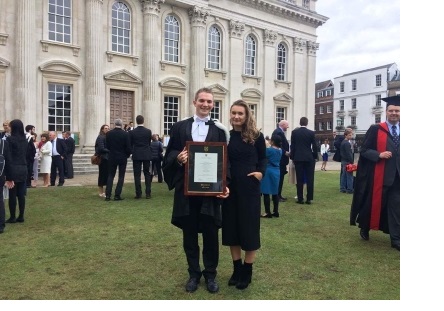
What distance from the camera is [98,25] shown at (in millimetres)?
19359

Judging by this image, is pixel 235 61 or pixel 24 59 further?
pixel 235 61

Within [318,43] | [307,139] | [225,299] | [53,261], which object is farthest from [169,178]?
[318,43]

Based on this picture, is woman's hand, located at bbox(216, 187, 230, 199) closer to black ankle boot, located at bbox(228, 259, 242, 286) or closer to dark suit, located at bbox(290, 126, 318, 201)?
black ankle boot, located at bbox(228, 259, 242, 286)

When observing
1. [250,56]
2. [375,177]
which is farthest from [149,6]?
[375,177]

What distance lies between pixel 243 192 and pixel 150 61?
61.3 ft

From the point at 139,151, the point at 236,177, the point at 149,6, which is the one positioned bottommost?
the point at 236,177

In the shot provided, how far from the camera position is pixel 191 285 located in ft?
13.1

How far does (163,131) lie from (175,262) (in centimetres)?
1822

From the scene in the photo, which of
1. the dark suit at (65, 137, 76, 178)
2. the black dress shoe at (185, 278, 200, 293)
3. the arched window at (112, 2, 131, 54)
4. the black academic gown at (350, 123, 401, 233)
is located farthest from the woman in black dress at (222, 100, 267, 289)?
the arched window at (112, 2, 131, 54)

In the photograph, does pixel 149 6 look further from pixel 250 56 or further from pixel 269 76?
pixel 269 76

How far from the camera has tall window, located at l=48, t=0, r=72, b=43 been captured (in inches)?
726

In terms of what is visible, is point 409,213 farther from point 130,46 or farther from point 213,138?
point 130,46

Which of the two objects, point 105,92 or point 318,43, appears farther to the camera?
point 318,43

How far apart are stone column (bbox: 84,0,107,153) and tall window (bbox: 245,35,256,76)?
10.3 meters
